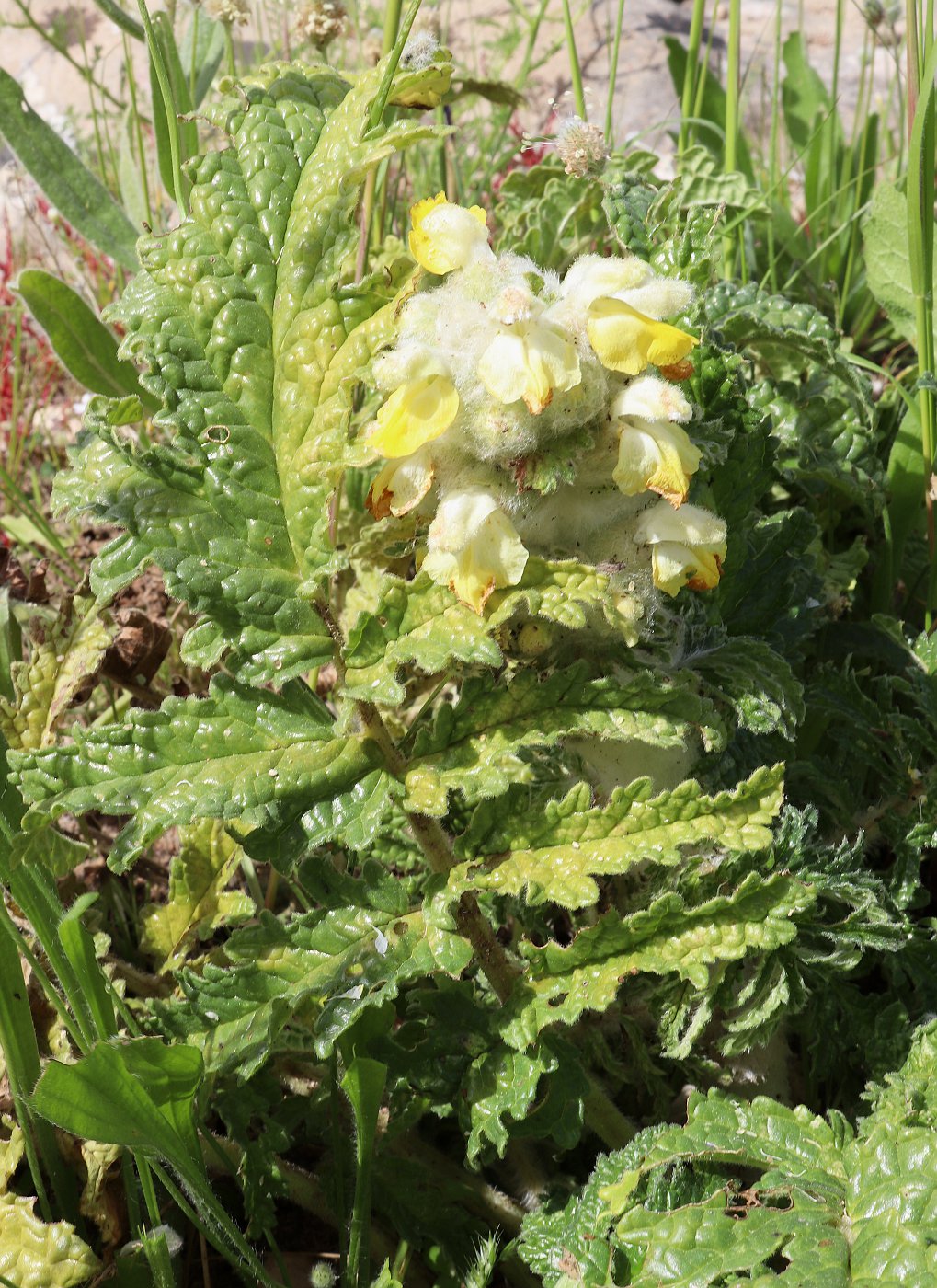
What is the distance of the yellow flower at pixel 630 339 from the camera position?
1.20m

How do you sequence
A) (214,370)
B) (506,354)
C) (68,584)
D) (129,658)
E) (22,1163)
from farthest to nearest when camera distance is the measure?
(68,584) → (129,658) → (22,1163) → (214,370) → (506,354)

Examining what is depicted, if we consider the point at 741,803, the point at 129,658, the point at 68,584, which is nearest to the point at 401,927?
the point at 741,803

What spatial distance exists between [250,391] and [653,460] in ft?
1.44

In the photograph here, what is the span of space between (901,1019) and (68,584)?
165 centimetres

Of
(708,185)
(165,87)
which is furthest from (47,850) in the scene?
(708,185)

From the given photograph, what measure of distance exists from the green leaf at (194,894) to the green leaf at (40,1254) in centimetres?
42

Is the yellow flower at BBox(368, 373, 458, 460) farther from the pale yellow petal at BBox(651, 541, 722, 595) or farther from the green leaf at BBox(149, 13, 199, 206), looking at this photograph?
the green leaf at BBox(149, 13, 199, 206)

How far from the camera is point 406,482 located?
1261 mm

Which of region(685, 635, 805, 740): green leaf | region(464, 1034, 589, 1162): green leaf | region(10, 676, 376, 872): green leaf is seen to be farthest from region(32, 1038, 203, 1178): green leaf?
region(685, 635, 805, 740): green leaf

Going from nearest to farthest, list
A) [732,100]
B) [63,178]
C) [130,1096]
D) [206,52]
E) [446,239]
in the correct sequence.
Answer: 1. [130,1096]
2. [446,239]
3. [732,100]
4. [63,178]
5. [206,52]

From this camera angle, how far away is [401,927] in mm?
1346

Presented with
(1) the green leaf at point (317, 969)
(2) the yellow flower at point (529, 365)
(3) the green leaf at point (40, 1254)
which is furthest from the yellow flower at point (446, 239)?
(3) the green leaf at point (40, 1254)

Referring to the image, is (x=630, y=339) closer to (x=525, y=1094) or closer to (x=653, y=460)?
(x=653, y=460)

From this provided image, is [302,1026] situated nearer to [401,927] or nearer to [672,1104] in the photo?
[401,927]
